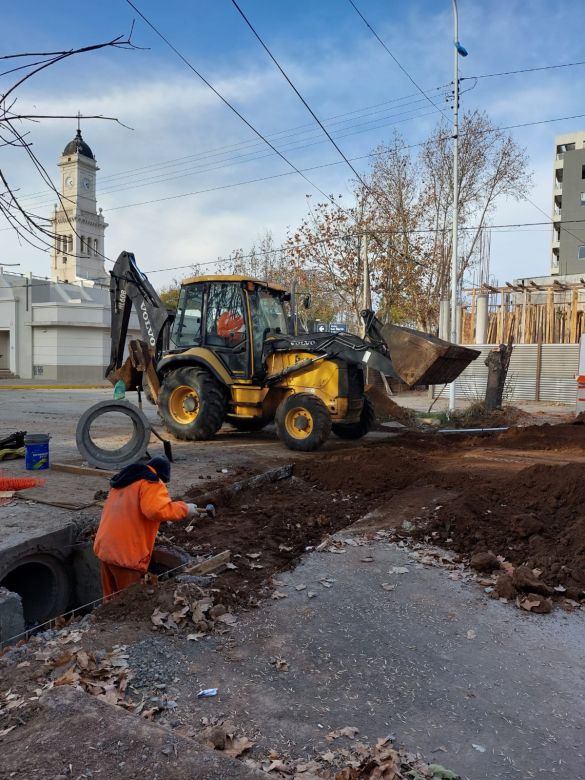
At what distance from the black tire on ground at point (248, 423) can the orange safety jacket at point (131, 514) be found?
21.4 feet

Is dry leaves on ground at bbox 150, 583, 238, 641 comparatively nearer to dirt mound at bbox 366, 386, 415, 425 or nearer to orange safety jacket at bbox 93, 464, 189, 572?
orange safety jacket at bbox 93, 464, 189, 572

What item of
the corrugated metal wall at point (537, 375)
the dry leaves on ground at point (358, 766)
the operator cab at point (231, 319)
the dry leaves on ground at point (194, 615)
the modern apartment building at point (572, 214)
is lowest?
the dry leaves on ground at point (358, 766)

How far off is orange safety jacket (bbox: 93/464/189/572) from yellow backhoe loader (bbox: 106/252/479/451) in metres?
5.61

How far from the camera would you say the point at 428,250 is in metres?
27.7

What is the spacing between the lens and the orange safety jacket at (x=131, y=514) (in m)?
4.86

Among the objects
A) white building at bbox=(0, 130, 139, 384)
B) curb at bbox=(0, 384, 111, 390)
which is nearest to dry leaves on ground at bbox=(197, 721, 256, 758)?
curb at bbox=(0, 384, 111, 390)

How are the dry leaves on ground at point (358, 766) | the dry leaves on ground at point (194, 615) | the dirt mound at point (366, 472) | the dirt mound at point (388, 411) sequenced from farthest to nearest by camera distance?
the dirt mound at point (388, 411)
the dirt mound at point (366, 472)
the dry leaves on ground at point (194, 615)
the dry leaves on ground at point (358, 766)

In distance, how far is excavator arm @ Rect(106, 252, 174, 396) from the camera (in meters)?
11.8

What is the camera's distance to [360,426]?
12.3 metres

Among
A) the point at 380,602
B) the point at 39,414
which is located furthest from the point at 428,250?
the point at 380,602

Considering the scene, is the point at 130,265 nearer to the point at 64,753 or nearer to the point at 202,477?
the point at 202,477

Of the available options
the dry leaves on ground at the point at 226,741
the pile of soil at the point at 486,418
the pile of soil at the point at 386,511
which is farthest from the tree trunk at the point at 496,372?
the dry leaves on ground at the point at 226,741

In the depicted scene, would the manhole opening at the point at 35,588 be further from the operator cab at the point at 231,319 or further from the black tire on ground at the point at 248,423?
the black tire on ground at the point at 248,423

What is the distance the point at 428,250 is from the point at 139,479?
24.9 metres
